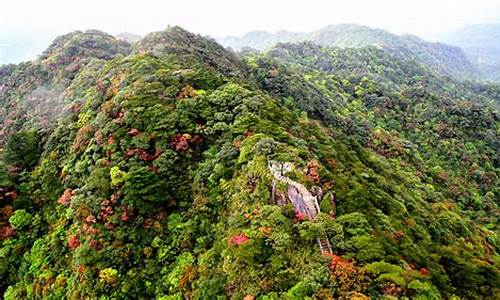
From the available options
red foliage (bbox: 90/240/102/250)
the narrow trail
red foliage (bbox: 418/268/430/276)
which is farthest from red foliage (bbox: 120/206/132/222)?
red foliage (bbox: 418/268/430/276)

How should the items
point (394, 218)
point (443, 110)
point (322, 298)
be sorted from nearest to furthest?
point (322, 298) → point (394, 218) → point (443, 110)

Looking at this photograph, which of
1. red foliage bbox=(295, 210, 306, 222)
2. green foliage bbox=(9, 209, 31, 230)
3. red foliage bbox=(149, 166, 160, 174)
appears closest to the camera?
red foliage bbox=(295, 210, 306, 222)

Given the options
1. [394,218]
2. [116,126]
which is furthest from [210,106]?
[394,218]

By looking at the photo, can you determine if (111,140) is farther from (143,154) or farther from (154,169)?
(154,169)

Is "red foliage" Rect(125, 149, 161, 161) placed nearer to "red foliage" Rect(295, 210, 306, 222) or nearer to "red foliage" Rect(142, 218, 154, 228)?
"red foliage" Rect(142, 218, 154, 228)

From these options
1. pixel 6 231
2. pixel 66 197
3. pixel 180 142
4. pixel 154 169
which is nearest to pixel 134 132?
pixel 180 142

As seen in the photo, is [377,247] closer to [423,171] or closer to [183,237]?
[183,237]
